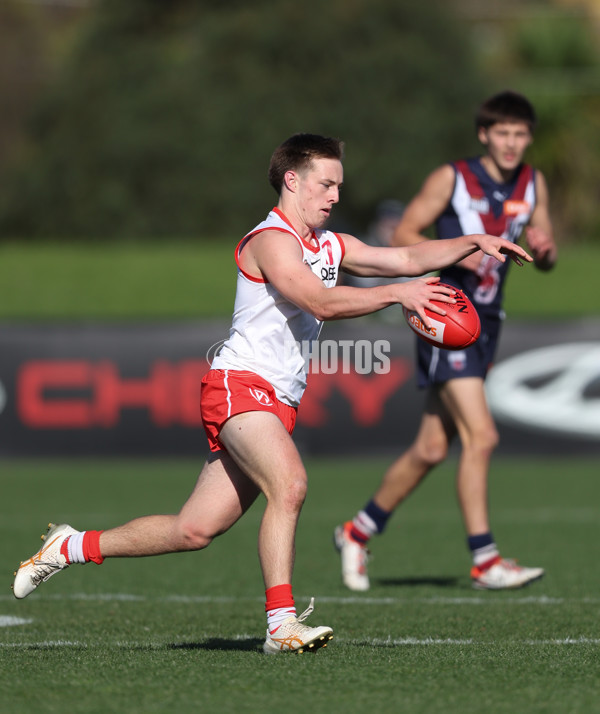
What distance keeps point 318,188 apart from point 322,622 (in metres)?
2.03

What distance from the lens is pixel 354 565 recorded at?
7.32 meters

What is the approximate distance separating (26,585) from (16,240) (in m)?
25.5

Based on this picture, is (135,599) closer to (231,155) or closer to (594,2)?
(231,155)

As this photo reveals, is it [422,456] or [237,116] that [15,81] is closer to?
[237,116]

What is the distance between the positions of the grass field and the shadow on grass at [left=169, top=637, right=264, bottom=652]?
12mm

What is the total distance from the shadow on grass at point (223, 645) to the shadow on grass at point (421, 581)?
1.95m

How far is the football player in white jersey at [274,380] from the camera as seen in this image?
498 cm

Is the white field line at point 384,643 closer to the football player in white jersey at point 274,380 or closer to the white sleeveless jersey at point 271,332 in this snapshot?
the football player in white jersey at point 274,380

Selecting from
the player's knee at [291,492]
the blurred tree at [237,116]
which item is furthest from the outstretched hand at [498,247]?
the blurred tree at [237,116]

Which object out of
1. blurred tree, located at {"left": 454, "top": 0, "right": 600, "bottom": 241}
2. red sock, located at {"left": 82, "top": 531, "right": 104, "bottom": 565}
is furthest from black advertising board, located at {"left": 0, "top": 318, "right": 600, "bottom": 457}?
blurred tree, located at {"left": 454, "top": 0, "right": 600, "bottom": 241}

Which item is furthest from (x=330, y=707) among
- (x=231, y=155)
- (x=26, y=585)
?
(x=231, y=155)

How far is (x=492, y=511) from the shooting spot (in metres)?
11.1

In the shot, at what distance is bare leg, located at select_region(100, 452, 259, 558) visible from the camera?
5.17 metres

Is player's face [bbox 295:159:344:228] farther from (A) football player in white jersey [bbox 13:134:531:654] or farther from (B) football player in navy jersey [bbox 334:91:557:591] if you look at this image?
(B) football player in navy jersey [bbox 334:91:557:591]
